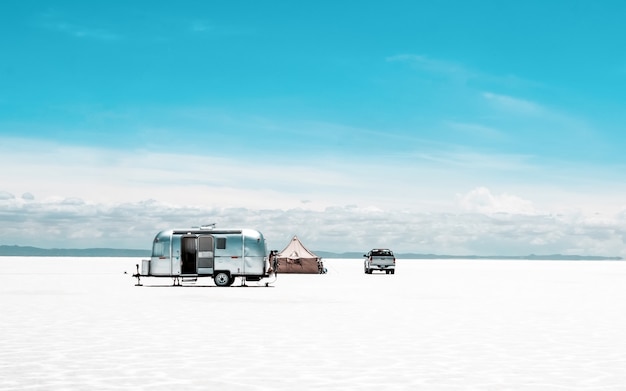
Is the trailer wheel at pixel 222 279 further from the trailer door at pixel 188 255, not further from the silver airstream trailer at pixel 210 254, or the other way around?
the trailer door at pixel 188 255

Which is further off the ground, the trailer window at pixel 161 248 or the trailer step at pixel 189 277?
the trailer window at pixel 161 248

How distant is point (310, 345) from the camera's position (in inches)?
610

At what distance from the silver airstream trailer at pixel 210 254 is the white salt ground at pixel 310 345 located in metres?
10.2

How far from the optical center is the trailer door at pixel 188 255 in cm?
3812

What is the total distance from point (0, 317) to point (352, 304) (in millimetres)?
11076

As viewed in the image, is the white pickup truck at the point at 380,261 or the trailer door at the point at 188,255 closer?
the trailer door at the point at 188,255

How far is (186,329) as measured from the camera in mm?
18359

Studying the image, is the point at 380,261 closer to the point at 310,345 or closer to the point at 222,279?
the point at 222,279

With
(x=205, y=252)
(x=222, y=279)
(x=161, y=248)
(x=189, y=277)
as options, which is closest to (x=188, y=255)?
(x=189, y=277)

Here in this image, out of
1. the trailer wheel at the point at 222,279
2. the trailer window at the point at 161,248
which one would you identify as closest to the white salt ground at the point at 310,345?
the trailer window at the point at 161,248

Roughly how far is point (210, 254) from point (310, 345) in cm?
2309

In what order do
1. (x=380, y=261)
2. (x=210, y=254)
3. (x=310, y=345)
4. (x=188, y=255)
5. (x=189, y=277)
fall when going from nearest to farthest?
(x=310, y=345)
(x=210, y=254)
(x=189, y=277)
(x=188, y=255)
(x=380, y=261)

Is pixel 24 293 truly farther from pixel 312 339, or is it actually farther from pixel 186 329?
pixel 312 339

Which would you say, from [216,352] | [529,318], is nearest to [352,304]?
[529,318]
